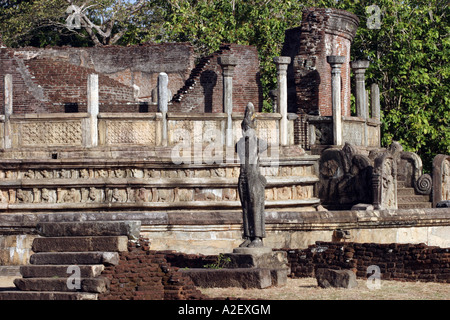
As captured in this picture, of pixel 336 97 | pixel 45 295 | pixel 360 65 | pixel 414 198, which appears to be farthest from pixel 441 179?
pixel 45 295

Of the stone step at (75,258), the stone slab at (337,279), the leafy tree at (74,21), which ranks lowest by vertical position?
the stone slab at (337,279)

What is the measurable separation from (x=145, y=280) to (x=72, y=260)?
88 centimetres

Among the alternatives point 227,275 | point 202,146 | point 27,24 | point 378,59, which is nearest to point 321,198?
point 202,146

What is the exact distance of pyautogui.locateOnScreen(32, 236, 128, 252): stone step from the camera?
9.15m

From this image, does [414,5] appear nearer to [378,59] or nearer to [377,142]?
[378,59]

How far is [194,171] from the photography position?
50.4ft

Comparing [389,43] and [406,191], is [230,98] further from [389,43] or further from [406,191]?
[389,43]

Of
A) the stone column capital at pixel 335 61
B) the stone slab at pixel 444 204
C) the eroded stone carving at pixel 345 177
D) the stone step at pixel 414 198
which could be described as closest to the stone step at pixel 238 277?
the stone slab at pixel 444 204

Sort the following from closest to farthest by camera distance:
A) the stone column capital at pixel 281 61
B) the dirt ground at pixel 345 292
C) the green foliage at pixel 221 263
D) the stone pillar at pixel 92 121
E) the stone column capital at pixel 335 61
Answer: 1. the dirt ground at pixel 345 292
2. the green foliage at pixel 221 263
3. the stone pillar at pixel 92 121
4. the stone column capital at pixel 281 61
5. the stone column capital at pixel 335 61

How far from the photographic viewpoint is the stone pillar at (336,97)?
18078 millimetres

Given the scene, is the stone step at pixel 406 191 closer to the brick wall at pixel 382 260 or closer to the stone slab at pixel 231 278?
the brick wall at pixel 382 260

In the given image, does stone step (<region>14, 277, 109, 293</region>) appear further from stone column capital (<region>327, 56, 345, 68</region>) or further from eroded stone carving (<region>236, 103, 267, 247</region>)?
stone column capital (<region>327, 56, 345, 68</region>)

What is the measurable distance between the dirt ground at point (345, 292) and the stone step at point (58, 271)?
1247 mm

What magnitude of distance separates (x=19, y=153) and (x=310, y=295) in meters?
8.25
